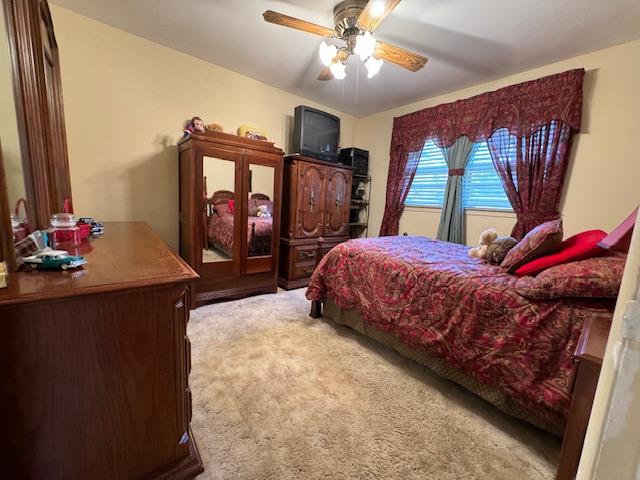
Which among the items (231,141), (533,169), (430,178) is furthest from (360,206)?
(231,141)

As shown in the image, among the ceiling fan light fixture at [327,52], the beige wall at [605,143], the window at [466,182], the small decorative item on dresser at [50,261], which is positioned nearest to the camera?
the small decorative item on dresser at [50,261]

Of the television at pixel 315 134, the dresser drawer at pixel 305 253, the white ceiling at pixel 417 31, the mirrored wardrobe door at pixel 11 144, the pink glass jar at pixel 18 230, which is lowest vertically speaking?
the dresser drawer at pixel 305 253

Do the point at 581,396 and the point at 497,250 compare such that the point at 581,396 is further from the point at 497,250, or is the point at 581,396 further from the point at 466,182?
the point at 466,182

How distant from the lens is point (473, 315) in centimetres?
148

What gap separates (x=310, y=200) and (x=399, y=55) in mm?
1811

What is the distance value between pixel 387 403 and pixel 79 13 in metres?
3.74

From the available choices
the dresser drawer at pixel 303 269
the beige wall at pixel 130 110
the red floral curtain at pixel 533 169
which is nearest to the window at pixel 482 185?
the red floral curtain at pixel 533 169

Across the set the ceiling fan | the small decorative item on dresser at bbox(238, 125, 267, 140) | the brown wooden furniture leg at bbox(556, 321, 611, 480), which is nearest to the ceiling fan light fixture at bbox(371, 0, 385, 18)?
the ceiling fan

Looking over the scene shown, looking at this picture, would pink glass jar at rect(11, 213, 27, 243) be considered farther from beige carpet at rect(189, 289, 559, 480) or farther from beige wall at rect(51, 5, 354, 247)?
beige wall at rect(51, 5, 354, 247)

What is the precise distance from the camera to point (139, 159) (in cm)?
265

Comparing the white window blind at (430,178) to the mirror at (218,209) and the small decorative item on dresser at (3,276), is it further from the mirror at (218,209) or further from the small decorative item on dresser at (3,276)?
the small decorative item on dresser at (3,276)

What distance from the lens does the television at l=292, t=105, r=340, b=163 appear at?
134 inches

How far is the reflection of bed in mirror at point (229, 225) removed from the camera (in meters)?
2.66

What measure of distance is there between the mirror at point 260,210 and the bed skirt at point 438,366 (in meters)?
1.01
